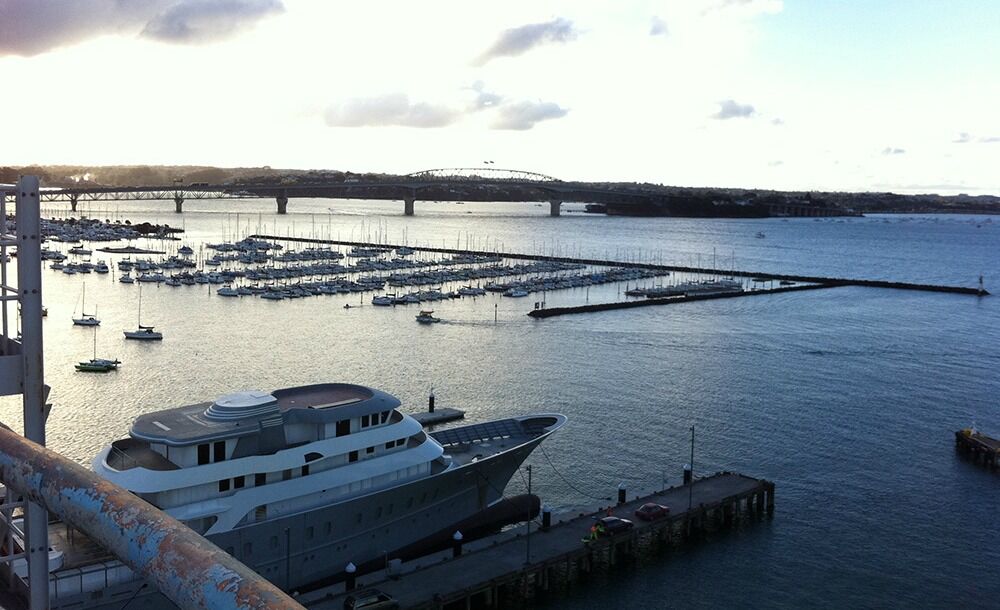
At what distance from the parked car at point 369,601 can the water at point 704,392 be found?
409 centimetres

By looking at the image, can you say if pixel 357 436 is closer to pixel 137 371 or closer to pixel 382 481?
pixel 382 481

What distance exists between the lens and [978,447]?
87.8 ft

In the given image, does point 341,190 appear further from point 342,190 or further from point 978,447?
point 978,447

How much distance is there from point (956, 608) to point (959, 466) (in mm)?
9740

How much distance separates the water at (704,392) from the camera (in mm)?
19219

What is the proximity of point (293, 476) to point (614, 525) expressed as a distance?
7.15 meters

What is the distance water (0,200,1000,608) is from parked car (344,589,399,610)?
161 inches

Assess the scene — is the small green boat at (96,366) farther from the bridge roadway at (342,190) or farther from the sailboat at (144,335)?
the bridge roadway at (342,190)

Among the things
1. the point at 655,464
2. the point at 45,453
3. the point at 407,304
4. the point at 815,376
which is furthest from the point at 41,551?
the point at 407,304

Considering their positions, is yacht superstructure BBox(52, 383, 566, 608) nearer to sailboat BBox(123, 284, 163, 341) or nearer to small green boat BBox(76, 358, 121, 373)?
small green boat BBox(76, 358, 121, 373)

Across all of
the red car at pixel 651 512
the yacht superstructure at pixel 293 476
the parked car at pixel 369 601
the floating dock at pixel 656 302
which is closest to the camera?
the yacht superstructure at pixel 293 476

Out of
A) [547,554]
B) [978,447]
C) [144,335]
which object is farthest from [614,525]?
[144,335]

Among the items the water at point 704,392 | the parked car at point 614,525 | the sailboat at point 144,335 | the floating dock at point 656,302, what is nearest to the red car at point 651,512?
the parked car at point 614,525

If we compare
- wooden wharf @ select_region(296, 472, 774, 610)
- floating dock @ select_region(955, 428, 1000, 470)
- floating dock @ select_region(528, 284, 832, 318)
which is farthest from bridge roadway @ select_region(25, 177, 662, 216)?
wooden wharf @ select_region(296, 472, 774, 610)
